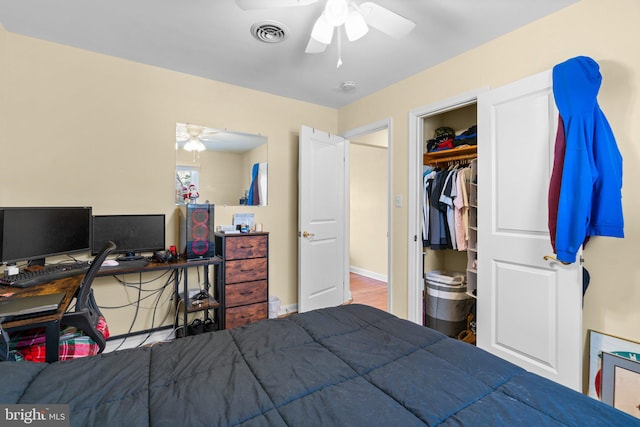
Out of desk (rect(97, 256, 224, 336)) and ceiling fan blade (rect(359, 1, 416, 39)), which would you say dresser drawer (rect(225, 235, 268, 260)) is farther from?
ceiling fan blade (rect(359, 1, 416, 39))

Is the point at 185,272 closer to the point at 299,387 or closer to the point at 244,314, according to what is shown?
the point at 244,314

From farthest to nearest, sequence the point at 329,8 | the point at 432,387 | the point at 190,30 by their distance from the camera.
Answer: the point at 190,30 → the point at 329,8 → the point at 432,387

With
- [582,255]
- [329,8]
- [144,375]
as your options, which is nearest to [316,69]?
[329,8]

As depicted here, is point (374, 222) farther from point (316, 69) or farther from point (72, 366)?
point (72, 366)

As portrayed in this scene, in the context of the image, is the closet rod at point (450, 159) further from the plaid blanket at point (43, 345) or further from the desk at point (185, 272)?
the plaid blanket at point (43, 345)

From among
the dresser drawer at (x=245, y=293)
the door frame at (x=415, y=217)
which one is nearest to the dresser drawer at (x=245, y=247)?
the dresser drawer at (x=245, y=293)

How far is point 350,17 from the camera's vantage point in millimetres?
1608

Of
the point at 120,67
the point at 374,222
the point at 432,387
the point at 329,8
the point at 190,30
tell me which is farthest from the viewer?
the point at 374,222

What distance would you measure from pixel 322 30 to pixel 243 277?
2188mm

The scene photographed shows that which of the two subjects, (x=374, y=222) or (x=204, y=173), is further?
(x=374, y=222)

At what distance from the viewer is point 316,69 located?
2.75m

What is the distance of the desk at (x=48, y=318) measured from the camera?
1308 mm

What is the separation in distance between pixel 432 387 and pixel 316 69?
2654 millimetres

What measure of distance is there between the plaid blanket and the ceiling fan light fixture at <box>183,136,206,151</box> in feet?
5.80
